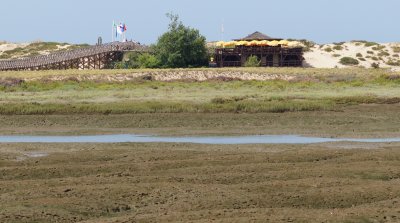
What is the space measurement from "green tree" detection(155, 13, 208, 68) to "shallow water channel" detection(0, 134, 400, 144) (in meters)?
41.6

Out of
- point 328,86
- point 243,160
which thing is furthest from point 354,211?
point 328,86

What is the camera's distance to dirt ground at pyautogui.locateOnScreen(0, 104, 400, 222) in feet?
50.7

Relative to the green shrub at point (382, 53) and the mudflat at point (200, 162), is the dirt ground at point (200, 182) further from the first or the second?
the green shrub at point (382, 53)

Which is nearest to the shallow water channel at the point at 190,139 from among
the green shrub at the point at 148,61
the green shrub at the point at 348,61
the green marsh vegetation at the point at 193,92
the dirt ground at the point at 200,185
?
the dirt ground at the point at 200,185

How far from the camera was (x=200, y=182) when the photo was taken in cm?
1852

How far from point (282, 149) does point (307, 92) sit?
75.0 ft

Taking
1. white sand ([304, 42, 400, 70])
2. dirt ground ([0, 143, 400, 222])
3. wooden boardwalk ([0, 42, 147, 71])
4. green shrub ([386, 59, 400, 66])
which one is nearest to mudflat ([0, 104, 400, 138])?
dirt ground ([0, 143, 400, 222])

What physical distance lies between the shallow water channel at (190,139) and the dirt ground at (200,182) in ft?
4.47

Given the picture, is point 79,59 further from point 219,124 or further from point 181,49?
point 219,124

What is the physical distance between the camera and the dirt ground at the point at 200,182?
50.7ft

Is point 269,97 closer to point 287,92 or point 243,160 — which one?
point 287,92

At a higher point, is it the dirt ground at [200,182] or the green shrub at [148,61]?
the green shrub at [148,61]

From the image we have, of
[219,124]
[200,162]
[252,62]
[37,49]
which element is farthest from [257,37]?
[200,162]

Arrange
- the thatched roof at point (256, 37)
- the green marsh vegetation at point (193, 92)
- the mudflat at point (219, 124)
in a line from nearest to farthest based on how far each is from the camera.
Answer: the mudflat at point (219, 124) → the green marsh vegetation at point (193, 92) → the thatched roof at point (256, 37)
